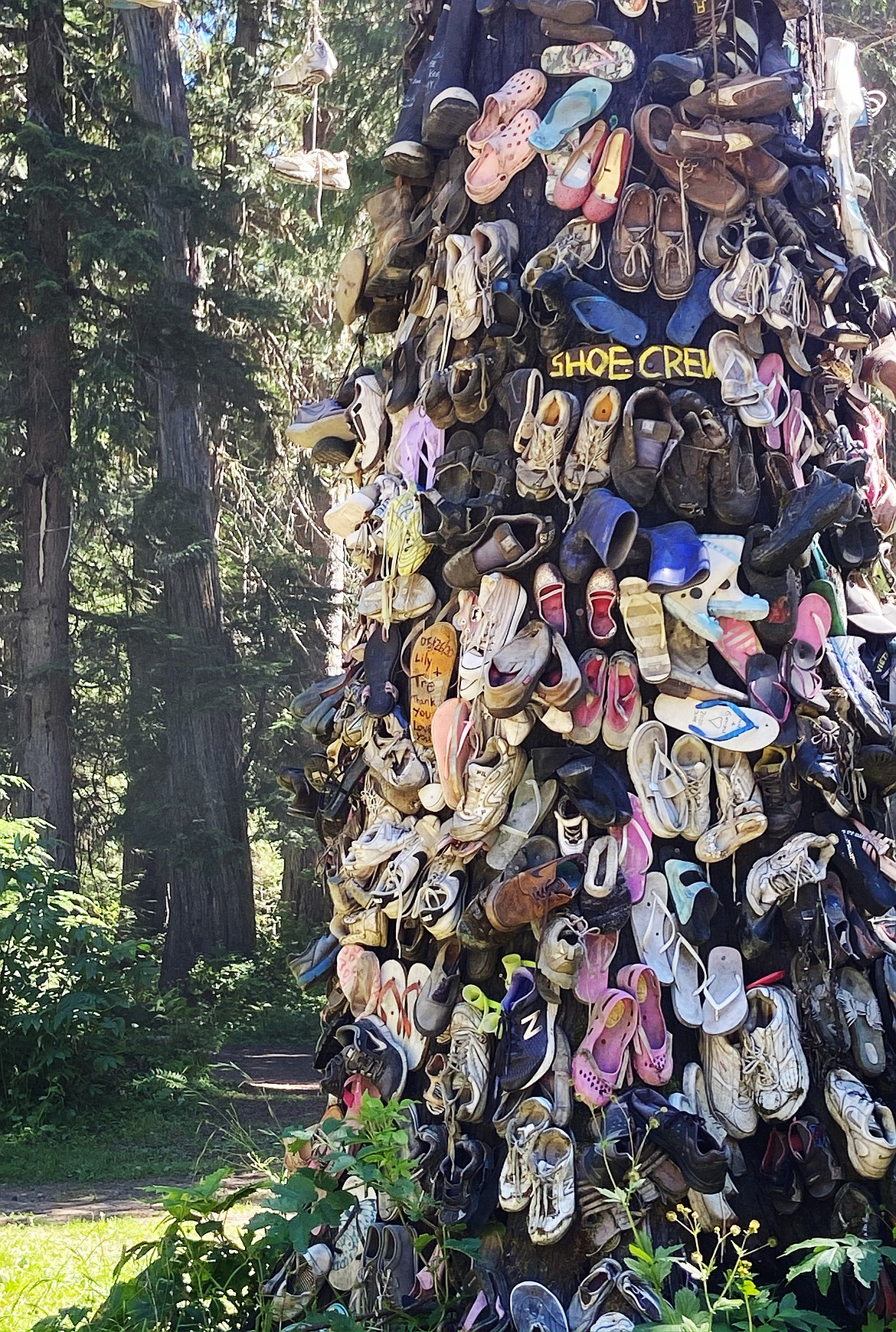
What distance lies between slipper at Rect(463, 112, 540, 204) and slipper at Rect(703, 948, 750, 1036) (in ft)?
A: 5.68

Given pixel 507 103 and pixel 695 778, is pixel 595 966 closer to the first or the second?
pixel 695 778

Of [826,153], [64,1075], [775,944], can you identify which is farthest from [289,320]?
[775,944]

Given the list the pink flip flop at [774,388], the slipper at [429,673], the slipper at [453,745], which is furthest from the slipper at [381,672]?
the pink flip flop at [774,388]

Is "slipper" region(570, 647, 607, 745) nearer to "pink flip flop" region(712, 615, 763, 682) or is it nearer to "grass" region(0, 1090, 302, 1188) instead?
"pink flip flop" region(712, 615, 763, 682)

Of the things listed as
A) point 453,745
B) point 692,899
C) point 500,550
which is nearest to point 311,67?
point 500,550

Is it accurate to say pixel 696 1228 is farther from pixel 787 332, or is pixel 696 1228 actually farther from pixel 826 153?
pixel 826 153

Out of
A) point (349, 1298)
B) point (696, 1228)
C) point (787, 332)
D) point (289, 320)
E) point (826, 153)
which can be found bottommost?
point (349, 1298)

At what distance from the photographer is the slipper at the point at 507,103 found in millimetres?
3164

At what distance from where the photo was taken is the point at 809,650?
306 cm

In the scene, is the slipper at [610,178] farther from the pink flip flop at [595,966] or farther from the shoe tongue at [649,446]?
the pink flip flop at [595,966]

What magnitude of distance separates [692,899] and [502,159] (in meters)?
1.67

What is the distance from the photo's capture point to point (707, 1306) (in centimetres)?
254

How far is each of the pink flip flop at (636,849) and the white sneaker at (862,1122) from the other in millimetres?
528

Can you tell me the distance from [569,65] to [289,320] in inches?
428
